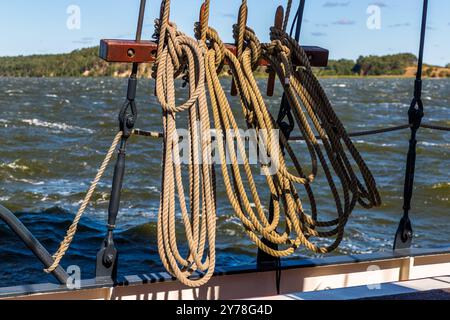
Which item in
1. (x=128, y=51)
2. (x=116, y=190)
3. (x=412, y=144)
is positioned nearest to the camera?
(x=128, y=51)

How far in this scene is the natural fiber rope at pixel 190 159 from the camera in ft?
7.09

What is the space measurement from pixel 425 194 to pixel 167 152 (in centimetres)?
873

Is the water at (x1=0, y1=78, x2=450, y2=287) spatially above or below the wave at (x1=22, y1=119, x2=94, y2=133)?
below

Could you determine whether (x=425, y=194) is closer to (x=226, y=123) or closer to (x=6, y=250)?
(x=6, y=250)

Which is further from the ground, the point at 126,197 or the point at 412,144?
the point at 412,144

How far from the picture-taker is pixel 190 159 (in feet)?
7.20

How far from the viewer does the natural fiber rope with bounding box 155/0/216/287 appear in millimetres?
2160

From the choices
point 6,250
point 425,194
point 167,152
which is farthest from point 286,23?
point 425,194

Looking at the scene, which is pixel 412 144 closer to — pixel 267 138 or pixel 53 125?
pixel 267 138

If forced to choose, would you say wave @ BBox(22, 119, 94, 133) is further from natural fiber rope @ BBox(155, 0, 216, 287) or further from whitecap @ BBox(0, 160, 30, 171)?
natural fiber rope @ BBox(155, 0, 216, 287)

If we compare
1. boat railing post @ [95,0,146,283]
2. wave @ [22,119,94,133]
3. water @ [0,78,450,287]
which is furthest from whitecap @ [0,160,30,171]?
boat railing post @ [95,0,146,283]

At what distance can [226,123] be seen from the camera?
2234mm

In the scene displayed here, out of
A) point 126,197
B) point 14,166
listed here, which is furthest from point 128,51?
point 14,166
